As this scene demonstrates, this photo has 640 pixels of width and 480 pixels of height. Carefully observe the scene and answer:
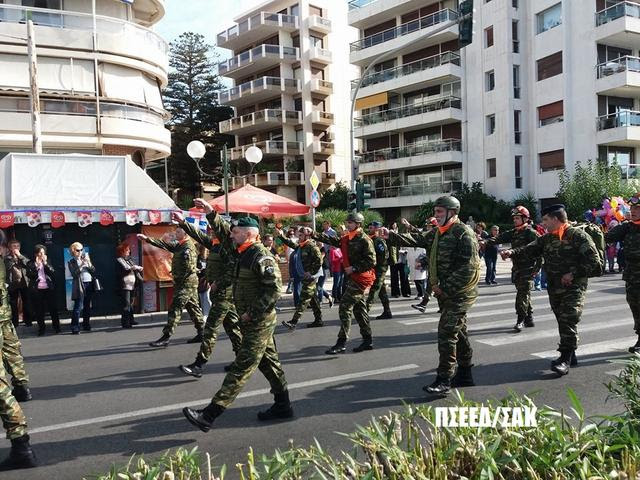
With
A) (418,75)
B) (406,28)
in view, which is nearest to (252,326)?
(418,75)

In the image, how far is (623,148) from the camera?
3009 centimetres

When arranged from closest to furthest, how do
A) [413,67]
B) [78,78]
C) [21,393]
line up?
[21,393] < [78,78] < [413,67]

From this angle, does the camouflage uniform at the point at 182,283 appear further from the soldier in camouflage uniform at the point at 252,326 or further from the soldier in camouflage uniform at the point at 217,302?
the soldier in camouflage uniform at the point at 252,326

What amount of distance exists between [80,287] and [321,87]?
36954 millimetres

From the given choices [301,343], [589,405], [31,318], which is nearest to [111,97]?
[31,318]

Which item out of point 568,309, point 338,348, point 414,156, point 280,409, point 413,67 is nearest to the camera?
point 280,409

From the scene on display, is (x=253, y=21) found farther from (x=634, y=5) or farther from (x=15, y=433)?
(x=15, y=433)

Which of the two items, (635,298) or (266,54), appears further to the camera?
(266,54)

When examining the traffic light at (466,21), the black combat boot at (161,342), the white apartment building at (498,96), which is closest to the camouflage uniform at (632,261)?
the black combat boot at (161,342)

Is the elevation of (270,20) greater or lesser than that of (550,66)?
greater

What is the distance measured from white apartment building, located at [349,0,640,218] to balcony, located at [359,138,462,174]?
0.26 feet

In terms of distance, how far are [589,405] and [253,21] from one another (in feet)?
147

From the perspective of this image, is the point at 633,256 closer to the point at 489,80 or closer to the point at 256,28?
the point at 489,80

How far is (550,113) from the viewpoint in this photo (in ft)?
103
